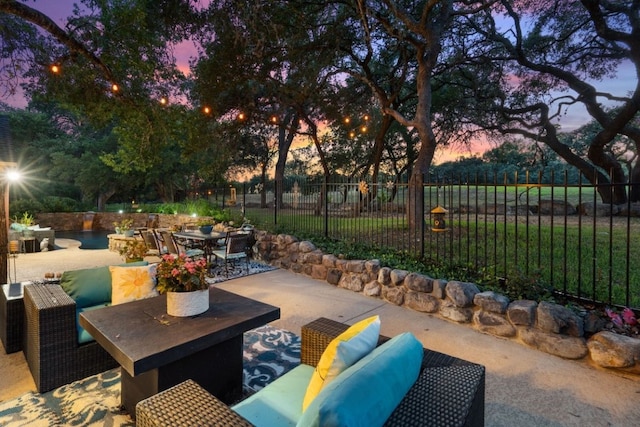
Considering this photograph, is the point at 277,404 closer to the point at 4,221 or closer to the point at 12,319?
the point at 12,319

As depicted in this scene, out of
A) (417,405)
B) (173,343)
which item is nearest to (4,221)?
(173,343)

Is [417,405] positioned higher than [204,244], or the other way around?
[417,405]

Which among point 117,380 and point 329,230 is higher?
point 329,230

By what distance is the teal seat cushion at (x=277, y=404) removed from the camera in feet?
5.17

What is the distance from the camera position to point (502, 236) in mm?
6586

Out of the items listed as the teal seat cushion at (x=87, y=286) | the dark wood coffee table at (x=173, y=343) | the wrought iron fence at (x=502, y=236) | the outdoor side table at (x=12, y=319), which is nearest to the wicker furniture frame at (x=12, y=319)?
the outdoor side table at (x=12, y=319)

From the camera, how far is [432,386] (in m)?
1.39

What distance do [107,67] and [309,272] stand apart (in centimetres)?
628

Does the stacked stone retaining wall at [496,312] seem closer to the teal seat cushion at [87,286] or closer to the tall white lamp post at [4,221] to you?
the teal seat cushion at [87,286]

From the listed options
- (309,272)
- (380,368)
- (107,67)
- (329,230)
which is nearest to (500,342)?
(380,368)

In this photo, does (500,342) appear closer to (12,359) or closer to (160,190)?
(12,359)

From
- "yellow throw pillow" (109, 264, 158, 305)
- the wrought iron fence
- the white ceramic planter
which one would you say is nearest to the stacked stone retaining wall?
the wrought iron fence

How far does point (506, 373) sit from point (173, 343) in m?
2.71

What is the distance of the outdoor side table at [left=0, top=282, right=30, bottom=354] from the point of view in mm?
3064
